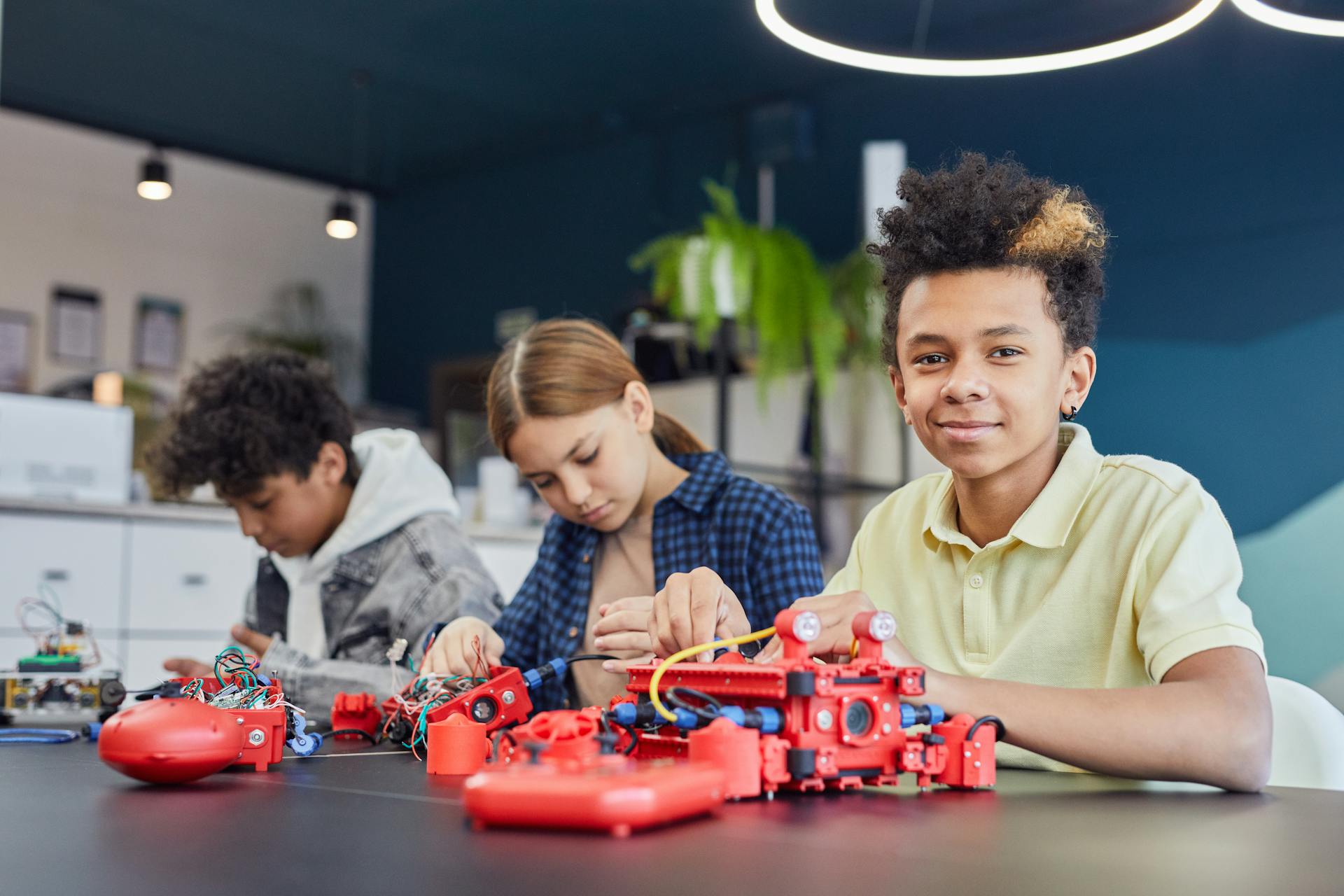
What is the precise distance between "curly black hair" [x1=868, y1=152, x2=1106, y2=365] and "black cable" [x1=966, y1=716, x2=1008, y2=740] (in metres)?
0.47

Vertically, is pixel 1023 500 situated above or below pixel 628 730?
above

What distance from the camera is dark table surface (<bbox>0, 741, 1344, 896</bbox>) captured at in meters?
0.48

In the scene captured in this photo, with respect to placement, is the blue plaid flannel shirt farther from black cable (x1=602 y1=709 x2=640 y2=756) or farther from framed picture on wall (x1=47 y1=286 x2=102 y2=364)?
framed picture on wall (x1=47 y1=286 x2=102 y2=364)

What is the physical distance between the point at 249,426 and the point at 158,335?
4490mm

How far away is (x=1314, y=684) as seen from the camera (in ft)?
11.5

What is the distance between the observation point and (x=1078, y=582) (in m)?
1.17

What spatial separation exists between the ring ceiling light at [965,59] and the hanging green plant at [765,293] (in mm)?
2276

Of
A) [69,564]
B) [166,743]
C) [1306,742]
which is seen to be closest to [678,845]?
[166,743]

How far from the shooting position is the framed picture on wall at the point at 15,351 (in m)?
5.50

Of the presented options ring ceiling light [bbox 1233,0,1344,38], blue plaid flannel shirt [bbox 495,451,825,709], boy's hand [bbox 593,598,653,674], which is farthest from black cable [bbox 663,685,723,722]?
ring ceiling light [bbox 1233,0,1344,38]

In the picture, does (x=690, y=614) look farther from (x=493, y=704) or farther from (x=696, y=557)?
(x=696, y=557)

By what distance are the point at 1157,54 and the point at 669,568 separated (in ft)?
10.3

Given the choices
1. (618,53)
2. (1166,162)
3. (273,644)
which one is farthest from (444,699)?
(618,53)

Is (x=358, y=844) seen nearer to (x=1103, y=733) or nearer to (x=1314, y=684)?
(x=1103, y=733)
